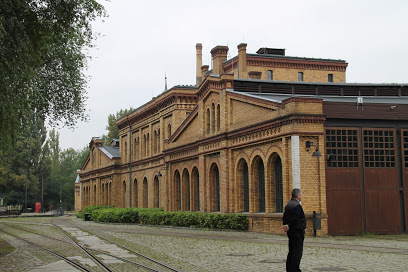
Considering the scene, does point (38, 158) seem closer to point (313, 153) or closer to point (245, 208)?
point (245, 208)

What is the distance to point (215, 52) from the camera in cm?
3127

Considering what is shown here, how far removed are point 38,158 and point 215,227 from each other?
61417mm

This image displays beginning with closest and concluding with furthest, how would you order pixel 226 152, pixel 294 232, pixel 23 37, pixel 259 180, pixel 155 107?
pixel 294 232, pixel 23 37, pixel 259 180, pixel 226 152, pixel 155 107

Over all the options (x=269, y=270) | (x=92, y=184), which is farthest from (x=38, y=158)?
(x=269, y=270)

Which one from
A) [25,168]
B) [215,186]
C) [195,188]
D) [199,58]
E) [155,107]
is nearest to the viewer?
[215,186]

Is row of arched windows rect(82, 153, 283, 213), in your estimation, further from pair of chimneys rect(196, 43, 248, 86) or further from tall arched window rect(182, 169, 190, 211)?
pair of chimneys rect(196, 43, 248, 86)

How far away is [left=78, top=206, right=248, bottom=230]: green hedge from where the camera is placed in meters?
25.4

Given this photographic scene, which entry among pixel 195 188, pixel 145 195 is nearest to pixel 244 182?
pixel 195 188

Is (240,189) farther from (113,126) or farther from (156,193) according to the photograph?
(113,126)

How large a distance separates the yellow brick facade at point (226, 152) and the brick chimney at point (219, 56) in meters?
0.06

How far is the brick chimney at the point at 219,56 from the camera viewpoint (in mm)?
30938

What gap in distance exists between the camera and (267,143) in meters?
23.6

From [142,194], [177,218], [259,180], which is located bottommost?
[177,218]

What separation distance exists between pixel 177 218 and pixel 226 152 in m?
5.79
